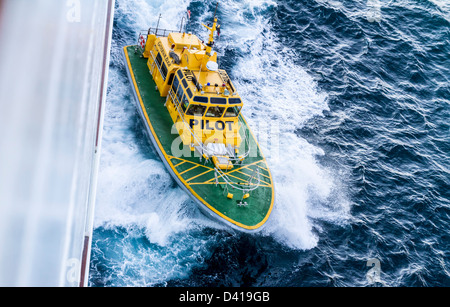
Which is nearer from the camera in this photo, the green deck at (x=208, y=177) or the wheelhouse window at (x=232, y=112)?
the green deck at (x=208, y=177)

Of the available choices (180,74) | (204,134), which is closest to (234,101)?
(204,134)

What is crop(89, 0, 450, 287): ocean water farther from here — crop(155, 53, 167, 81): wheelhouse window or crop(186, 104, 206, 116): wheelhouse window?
crop(186, 104, 206, 116): wheelhouse window

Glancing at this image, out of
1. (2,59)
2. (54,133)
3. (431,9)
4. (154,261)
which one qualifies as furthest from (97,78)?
(431,9)

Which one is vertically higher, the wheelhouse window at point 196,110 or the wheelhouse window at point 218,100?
the wheelhouse window at point 218,100

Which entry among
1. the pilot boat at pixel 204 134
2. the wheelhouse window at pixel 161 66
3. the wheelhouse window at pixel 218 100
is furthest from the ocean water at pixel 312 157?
the wheelhouse window at pixel 218 100

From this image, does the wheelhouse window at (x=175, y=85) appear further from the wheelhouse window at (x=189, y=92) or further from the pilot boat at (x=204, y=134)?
the wheelhouse window at (x=189, y=92)

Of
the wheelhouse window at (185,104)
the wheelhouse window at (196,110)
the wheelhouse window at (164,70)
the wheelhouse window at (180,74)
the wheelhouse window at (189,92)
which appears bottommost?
the wheelhouse window at (196,110)

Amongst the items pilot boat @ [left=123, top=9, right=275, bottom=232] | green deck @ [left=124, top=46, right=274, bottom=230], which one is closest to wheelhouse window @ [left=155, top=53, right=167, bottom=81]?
pilot boat @ [left=123, top=9, right=275, bottom=232]
